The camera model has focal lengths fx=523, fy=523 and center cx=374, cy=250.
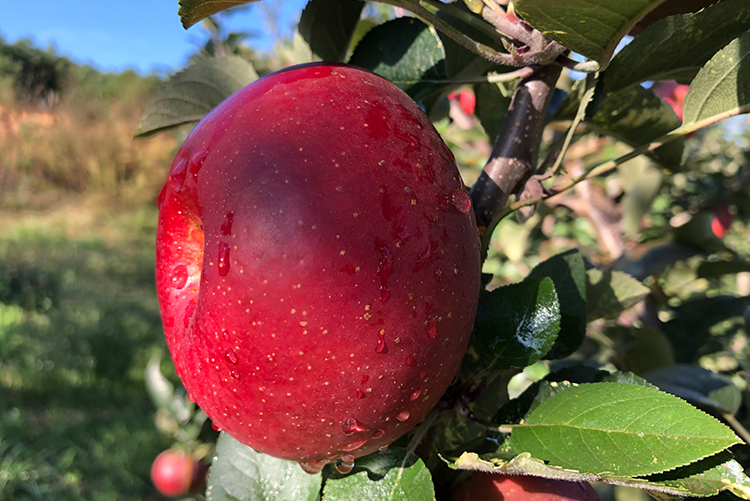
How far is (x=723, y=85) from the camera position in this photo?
420mm

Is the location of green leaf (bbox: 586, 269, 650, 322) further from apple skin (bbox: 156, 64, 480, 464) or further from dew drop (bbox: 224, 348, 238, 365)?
dew drop (bbox: 224, 348, 238, 365)

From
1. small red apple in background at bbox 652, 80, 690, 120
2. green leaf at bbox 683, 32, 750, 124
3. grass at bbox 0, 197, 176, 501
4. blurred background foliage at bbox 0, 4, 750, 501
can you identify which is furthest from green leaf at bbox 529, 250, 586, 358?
grass at bbox 0, 197, 176, 501

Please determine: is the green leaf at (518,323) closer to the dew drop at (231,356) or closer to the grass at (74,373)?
the dew drop at (231,356)

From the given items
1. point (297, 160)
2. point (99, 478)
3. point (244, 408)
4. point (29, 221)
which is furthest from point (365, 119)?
point (29, 221)

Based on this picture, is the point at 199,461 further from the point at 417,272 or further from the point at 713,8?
the point at 713,8

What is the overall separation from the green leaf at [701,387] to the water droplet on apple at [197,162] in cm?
53

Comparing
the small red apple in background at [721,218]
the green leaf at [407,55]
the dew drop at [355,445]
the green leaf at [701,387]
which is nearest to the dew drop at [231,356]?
the dew drop at [355,445]

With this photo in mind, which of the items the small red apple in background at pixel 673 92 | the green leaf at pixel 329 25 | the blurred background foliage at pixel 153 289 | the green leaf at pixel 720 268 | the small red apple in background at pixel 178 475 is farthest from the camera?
the small red apple in background at pixel 178 475

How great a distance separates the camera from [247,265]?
32cm

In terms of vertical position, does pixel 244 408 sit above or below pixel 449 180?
below

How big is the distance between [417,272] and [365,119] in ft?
0.36

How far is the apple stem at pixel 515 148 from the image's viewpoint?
1.47ft

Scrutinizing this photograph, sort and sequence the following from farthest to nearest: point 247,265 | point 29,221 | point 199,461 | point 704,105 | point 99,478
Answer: point 29,221
point 99,478
point 199,461
point 704,105
point 247,265

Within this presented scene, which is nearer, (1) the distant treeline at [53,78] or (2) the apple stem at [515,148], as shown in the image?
(2) the apple stem at [515,148]
